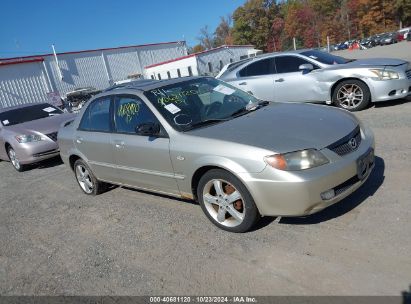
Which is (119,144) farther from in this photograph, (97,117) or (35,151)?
(35,151)

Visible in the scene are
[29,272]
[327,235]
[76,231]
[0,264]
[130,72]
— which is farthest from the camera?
[130,72]

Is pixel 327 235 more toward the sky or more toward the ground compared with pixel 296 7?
more toward the ground

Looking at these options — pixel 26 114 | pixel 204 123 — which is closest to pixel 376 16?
pixel 26 114

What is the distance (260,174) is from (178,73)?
43.1 m

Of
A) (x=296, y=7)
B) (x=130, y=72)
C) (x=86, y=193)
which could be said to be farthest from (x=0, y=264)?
(x=296, y=7)

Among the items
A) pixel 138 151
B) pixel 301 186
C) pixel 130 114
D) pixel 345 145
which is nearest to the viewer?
pixel 301 186

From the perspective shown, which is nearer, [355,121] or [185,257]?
[185,257]

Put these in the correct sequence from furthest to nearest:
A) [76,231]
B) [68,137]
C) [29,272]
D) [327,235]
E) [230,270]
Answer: [68,137] → [76,231] → [29,272] → [327,235] → [230,270]

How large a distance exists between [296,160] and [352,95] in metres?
5.31

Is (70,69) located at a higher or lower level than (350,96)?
higher

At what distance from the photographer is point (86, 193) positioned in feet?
20.5

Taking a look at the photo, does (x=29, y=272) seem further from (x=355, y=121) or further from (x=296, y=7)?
(x=296, y=7)

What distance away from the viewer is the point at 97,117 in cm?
542

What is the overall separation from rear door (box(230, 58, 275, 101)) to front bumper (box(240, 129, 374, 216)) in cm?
567
